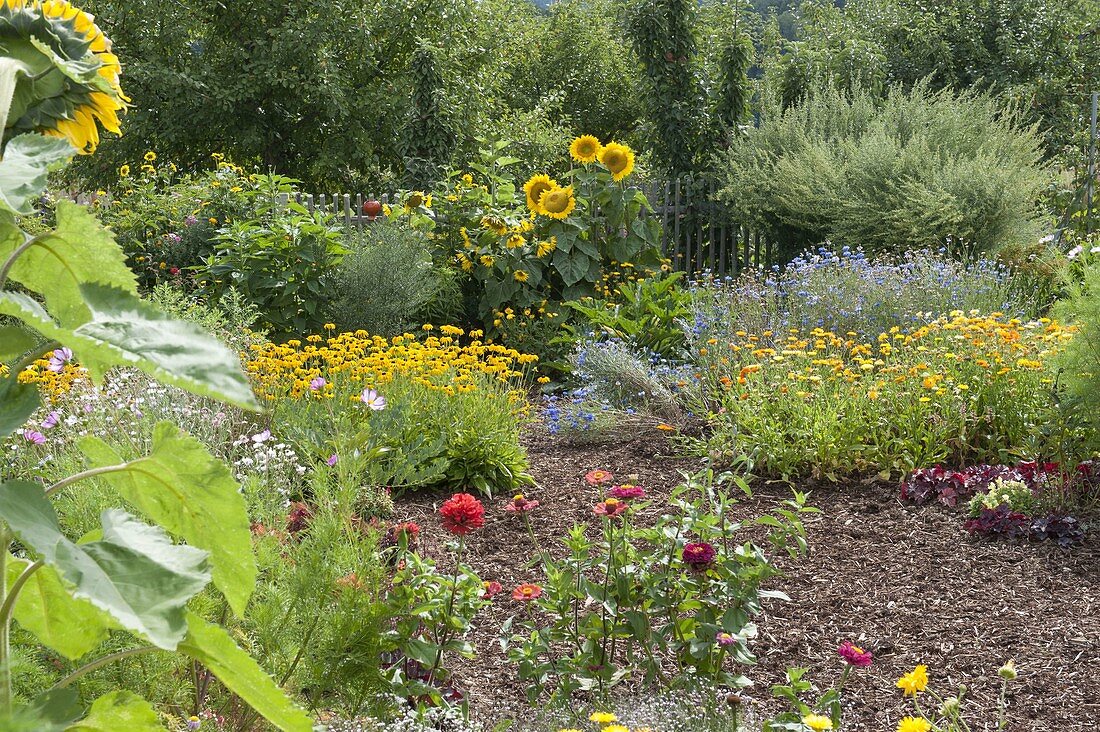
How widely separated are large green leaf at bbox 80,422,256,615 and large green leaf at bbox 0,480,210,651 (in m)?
0.06

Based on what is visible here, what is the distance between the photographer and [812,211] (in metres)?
9.46

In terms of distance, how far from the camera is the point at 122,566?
2.26 ft

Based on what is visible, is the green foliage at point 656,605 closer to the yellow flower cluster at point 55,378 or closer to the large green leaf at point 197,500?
the large green leaf at point 197,500

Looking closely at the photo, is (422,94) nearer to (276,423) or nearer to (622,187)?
(622,187)

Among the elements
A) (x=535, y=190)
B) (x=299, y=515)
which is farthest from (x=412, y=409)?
(x=535, y=190)

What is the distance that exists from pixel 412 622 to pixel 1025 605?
7.49 feet

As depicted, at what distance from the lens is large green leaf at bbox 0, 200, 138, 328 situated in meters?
0.76

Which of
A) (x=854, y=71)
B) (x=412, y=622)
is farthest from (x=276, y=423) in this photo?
(x=854, y=71)

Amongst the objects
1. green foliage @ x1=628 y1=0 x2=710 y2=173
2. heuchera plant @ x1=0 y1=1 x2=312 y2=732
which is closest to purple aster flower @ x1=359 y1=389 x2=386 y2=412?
heuchera plant @ x1=0 y1=1 x2=312 y2=732

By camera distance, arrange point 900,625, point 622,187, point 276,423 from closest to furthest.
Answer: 1. point 900,625
2. point 276,423
3. point 622,187

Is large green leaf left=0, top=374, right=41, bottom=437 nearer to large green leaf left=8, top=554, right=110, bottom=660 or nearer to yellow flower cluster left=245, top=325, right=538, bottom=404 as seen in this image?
large green leaf left=8, top=554, right=110, bottom=660

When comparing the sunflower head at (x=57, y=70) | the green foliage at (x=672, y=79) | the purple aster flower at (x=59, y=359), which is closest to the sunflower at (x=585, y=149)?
the green foliage at (x=672, y=79)

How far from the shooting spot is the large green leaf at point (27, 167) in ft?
2.14

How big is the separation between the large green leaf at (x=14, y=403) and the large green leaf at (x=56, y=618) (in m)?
0.21
